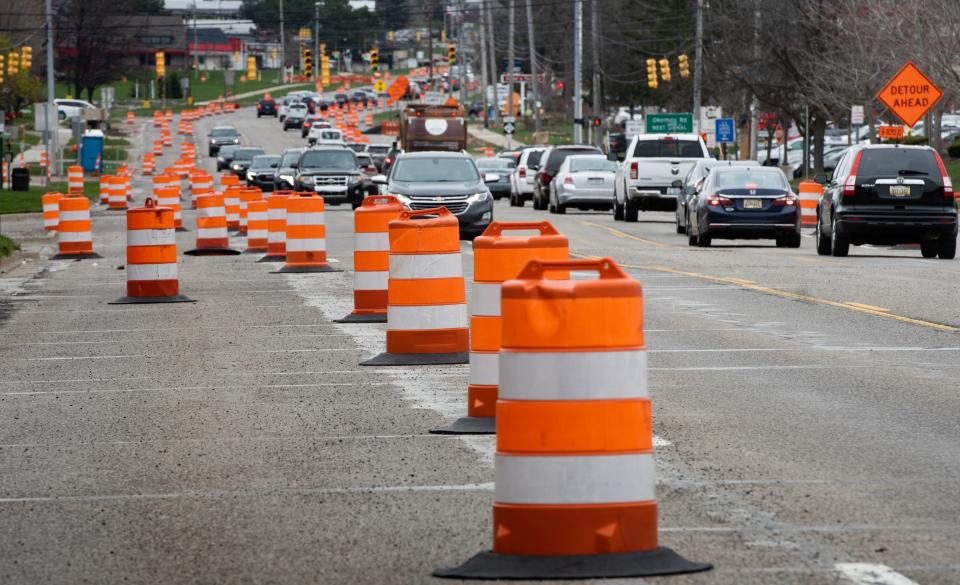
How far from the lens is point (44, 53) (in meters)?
121

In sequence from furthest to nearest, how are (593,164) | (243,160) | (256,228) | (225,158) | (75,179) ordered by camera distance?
(225,158)
(243,160)
(75,179)
(593,164)
(256,228)

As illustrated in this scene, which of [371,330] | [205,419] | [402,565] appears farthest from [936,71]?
[402,565]

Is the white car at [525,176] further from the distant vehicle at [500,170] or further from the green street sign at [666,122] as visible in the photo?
the green street sign at [666,122]

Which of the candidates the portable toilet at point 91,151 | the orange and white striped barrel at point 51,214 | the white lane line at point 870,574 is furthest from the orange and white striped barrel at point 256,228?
the portable toilet at point 91,151

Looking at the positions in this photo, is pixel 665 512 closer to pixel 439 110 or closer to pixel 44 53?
pixel 439 110

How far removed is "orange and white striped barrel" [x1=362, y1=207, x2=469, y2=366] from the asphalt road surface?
1.18 feet

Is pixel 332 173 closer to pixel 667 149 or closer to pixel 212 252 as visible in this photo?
pixel 667 149

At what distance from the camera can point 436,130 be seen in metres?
67.8

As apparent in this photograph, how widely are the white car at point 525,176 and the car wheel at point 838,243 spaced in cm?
2456

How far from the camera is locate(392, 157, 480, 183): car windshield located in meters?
32.9

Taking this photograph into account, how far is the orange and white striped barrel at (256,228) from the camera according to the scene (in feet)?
100

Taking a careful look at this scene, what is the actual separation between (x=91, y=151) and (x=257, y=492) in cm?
7289

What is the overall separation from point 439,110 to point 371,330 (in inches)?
2090

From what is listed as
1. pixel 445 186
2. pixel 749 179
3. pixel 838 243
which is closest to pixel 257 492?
pixel 838 243
